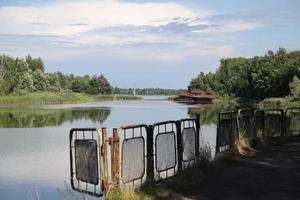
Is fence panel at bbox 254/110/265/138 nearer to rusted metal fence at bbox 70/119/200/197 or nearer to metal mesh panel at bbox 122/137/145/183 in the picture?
rusted metal fence at bbox 70/119/200/197

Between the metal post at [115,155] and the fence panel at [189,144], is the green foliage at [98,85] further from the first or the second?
the metal post at [115,155]

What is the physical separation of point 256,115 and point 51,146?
1149 centimetres

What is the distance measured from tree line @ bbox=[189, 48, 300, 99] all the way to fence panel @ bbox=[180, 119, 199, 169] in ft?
219

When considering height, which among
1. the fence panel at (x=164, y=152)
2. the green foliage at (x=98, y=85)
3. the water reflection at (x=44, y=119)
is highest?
the green foliage at (x=98, y=85)

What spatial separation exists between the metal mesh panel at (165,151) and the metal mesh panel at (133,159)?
2.44 feet

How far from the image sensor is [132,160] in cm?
937

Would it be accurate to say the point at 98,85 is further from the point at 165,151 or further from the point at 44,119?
the point at 165,151

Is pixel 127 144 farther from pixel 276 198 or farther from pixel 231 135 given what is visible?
pixel 231 135

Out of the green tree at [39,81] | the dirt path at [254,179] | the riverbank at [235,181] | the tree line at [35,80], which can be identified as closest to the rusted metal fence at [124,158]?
the riverbank at [235,181]

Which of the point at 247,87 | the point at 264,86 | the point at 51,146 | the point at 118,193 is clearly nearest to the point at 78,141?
the point at 118,193

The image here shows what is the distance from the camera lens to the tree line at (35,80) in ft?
368

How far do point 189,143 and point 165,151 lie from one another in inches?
50.5

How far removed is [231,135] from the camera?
14.9m

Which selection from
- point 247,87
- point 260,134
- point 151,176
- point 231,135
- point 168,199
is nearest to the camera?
point 168,199
